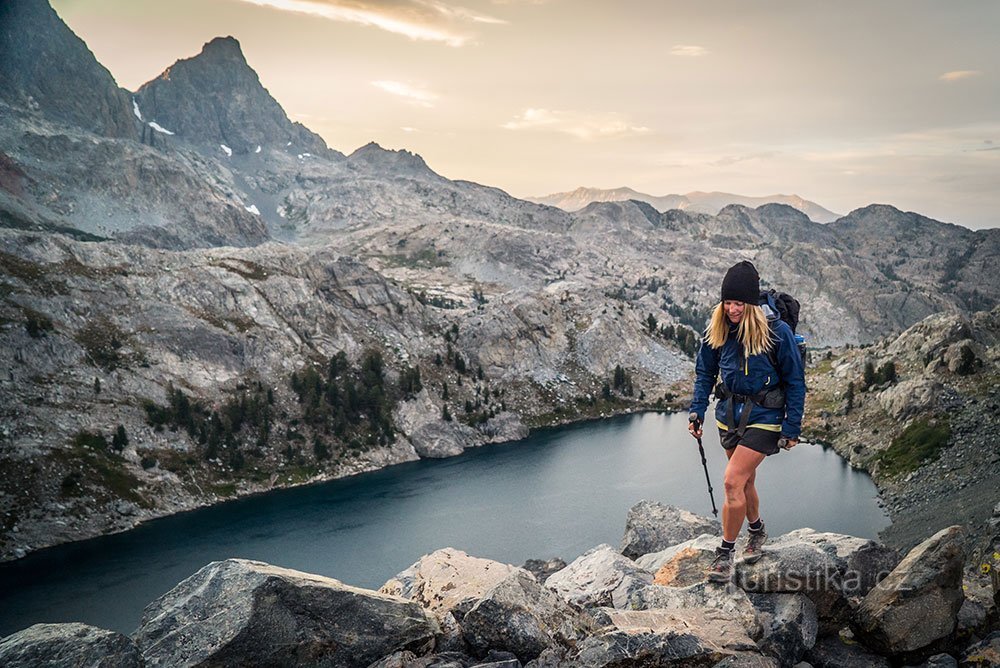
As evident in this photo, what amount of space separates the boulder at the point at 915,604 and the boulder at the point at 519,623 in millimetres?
6344

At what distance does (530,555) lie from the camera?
269ft

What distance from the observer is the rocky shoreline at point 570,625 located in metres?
12.6

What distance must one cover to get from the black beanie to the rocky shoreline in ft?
20.9

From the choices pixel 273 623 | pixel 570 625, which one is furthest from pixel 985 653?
pixel 273 623

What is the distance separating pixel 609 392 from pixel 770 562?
17901cm

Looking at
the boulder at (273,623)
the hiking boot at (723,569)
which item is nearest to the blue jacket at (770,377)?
the hiking boot at (723,569)

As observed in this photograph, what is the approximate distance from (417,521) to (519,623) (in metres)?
93.6

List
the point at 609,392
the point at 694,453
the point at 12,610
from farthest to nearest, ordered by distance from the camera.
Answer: the point at 609,392, the point at 694,453, the point at 12,610

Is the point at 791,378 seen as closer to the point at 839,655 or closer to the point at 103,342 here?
the point at 839,655

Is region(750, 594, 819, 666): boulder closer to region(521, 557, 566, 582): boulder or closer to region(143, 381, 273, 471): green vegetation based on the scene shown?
region(521, 557, 566, 582): boulder

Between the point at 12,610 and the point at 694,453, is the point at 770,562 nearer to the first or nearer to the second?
the point at 12,610

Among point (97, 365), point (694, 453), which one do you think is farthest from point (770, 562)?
point (97, 365)

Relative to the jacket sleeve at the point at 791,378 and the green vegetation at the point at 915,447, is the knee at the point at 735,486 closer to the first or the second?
the jacket sleeve at the point at 791,378

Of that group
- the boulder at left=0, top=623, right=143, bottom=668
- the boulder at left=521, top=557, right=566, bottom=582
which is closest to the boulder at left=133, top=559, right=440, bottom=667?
the boulder at left=0, top=623, right=143, bottom=668
